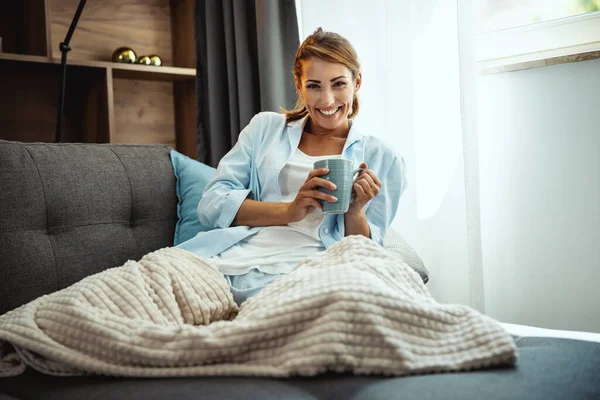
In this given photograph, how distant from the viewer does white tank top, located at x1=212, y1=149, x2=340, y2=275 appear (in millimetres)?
1267

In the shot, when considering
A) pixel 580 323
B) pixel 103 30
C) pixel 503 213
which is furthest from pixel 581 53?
pixel 103 30

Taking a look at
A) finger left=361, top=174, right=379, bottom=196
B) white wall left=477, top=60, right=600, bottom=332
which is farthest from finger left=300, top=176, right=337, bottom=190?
white wall left=477, top=60, right=600, bottom=332

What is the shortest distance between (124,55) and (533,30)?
1530 millimetres

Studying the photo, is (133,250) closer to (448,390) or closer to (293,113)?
(293,113)

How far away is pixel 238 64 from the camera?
234 cm

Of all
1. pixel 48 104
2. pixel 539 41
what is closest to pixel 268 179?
pixel 539 41

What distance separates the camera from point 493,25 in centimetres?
194

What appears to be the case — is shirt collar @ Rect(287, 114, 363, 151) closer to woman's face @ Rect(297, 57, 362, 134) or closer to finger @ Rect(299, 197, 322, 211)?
woman's face @ Rect(297, 57, 362, 134)

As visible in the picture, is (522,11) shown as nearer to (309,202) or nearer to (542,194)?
(542,194)

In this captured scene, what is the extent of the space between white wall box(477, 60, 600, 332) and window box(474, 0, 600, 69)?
3.5 inches

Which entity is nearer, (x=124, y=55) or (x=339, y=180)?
(x=339, y=180)

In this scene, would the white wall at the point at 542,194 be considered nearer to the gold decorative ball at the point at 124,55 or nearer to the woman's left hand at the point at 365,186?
the woman's left hand at the point at 365,186

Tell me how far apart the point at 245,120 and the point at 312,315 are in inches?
63.4

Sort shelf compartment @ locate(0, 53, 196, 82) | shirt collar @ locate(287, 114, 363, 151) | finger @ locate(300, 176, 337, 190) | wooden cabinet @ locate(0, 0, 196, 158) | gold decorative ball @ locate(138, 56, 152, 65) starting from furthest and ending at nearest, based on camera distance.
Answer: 1. gold decorative ball @ locate(138, 56, 152, 65)
2. wooden cabinet @ locate(0, 0, 196, 158)
3. shelf compartment @ locate(0, 53, 196, 82)
4. shirt collar @ locate(287, 114, 363, 151)
5. finger @ locate(300, 176, 337, 190)
